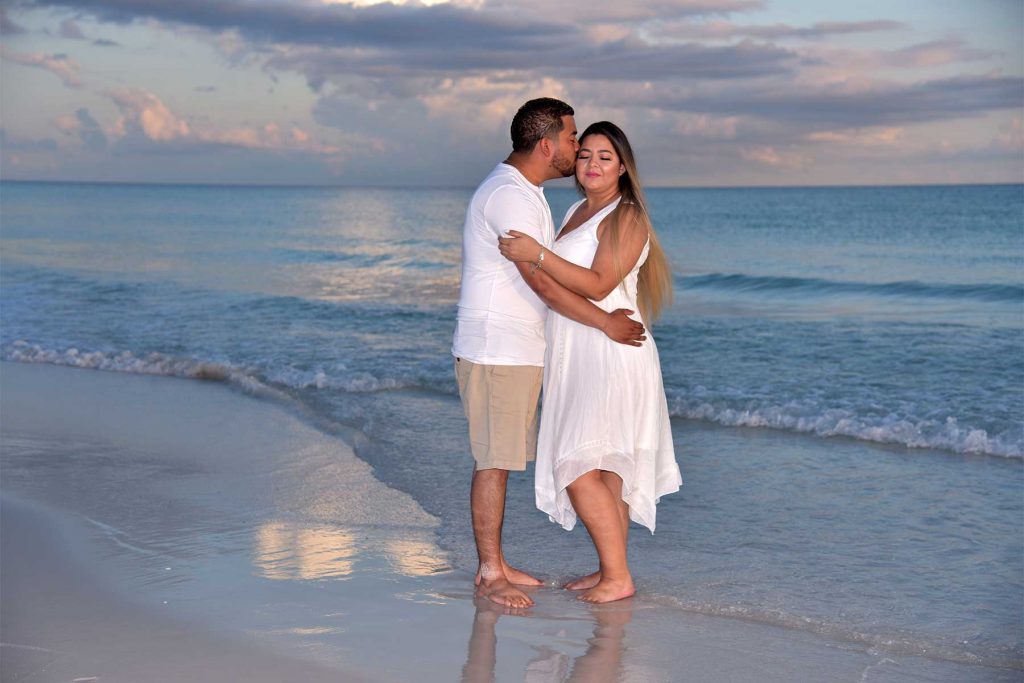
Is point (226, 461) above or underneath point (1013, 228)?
underneath

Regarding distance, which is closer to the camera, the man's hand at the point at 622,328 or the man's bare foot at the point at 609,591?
the man's hand at the point at 622,328

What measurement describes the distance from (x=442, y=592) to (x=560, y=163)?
1903 millimetres

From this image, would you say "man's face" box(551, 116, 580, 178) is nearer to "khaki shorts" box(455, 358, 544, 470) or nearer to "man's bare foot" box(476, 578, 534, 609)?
"khaki shorts" box(455, 358, 544, 470)

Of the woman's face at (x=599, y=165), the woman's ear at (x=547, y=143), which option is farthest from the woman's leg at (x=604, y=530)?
the woman's ear at (x=547, y=143)

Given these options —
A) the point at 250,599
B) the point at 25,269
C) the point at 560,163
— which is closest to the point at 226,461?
the point at 250,599

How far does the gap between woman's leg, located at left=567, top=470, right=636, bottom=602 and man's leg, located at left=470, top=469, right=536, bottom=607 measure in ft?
1.04

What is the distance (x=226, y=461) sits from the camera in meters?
6.84

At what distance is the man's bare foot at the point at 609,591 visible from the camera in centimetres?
438

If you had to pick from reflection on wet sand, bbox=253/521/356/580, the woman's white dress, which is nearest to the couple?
the woman's white dress

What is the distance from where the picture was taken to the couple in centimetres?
417

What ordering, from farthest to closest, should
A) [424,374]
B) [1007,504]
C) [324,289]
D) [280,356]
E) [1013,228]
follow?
[1013,228] → [324,289] → [280,356] → [424,374] → [1007,504]

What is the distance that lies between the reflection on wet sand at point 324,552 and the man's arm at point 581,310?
4.72 ft

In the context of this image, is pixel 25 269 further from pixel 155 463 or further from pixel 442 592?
pixel 442 592

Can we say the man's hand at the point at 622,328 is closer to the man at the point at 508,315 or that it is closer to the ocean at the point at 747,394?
the man at the point at 508,315
